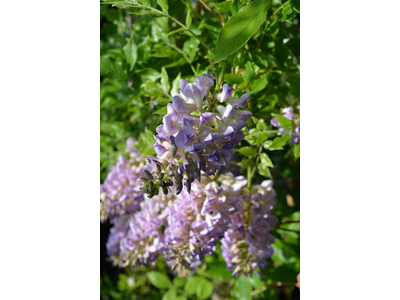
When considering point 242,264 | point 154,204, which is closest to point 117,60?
point 154,204

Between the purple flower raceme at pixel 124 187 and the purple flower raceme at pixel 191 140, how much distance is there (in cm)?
57

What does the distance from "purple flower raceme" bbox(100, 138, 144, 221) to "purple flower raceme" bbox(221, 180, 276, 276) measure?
0.32 metres

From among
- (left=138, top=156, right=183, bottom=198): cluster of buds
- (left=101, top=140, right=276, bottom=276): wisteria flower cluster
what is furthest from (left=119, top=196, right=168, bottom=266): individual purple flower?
(left=138, top=156, right=183, bottom=198): cluster of buds

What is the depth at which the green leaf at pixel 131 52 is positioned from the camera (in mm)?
947

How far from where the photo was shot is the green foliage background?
24.8 inches

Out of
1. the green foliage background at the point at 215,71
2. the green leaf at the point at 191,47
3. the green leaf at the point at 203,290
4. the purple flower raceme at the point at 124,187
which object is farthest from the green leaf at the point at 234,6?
the green leaf at the point at 203,290

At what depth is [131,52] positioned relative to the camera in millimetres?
956

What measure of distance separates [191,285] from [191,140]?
1.05m

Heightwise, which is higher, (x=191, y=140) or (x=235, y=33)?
(x=235, y=33)

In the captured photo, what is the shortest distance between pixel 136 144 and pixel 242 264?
413mm

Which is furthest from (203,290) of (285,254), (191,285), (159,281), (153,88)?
(153,88)

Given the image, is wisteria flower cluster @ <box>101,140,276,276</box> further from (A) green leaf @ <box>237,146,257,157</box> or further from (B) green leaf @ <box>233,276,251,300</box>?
(B) green leaf @ <box>233,276,251,300</box>

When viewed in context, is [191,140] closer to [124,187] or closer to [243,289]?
[124,187]

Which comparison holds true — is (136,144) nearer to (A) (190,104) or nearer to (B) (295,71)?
(B) (295,71)
